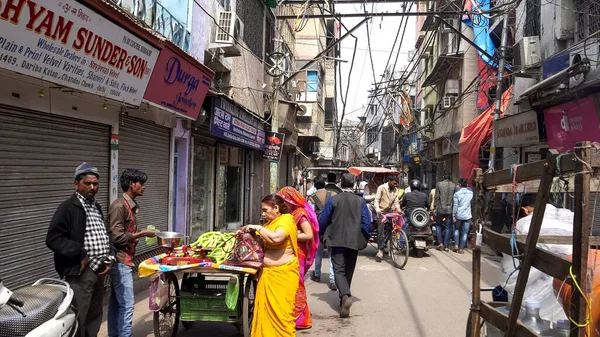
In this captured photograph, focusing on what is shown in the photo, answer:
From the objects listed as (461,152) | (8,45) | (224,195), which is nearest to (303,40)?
(461,152)

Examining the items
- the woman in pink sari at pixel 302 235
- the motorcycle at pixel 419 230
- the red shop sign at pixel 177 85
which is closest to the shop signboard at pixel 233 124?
the red shop sign at pixel 177 85

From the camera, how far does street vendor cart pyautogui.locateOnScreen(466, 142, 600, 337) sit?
7.60 feet

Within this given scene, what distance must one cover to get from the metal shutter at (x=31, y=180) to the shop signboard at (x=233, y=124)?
417 cm

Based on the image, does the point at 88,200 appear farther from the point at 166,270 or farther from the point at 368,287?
the point at 368,287

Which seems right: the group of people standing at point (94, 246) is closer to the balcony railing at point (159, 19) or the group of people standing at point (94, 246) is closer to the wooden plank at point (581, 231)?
the balcony railing at point (159, 19)

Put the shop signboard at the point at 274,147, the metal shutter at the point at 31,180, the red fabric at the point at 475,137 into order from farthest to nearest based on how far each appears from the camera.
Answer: the red fabric at the point at 475,137, the shop signboard at the point at 274,147, the metal shutter at the point at 31,180

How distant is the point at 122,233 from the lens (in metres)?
4.43

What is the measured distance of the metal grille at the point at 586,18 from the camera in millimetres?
9422

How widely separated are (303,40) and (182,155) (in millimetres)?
19323

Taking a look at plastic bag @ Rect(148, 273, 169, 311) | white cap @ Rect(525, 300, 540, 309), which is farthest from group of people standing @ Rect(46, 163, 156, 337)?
white cap @ Rect(525, 300, 540, 309)

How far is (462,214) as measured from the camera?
433 inches

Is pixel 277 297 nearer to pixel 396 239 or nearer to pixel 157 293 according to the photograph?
pixel 157 293

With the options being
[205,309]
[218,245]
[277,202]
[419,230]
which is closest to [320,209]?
[218,245]

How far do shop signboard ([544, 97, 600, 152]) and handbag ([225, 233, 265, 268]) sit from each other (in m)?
7.54
